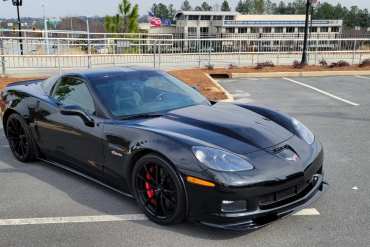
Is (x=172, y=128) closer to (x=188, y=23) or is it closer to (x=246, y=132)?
(x=246, y=132)

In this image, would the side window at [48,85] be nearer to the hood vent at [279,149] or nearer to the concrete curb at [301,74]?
the hood vent at [279,149]

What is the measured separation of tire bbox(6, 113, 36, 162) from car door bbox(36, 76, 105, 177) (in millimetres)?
337

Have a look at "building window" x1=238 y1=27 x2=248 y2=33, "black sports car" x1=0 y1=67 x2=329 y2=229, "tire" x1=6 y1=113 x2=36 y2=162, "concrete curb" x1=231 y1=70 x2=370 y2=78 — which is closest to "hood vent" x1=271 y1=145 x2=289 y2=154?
"black sports car" x1=0 y1=67 x2=329 y2=229

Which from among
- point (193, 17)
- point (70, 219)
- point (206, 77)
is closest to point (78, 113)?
point (70, 219)

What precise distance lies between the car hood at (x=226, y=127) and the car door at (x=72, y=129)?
0.62 m

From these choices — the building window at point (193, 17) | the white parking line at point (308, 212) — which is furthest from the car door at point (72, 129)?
the building window at point (193, 17)

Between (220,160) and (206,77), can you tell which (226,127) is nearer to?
(220,160)

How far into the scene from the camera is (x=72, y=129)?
4395 millimetres

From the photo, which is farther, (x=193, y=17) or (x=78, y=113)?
(x=193, y=17)

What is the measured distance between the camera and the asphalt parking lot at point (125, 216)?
3.35m

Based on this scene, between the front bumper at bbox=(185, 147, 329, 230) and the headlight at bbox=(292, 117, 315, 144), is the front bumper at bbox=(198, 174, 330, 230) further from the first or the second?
the headlight at bbox=(292, 117, 315, 144)

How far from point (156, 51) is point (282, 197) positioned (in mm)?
14477

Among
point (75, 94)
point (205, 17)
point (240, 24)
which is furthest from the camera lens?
point (205, 17)

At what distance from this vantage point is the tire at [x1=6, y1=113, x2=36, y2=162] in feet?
17.0
